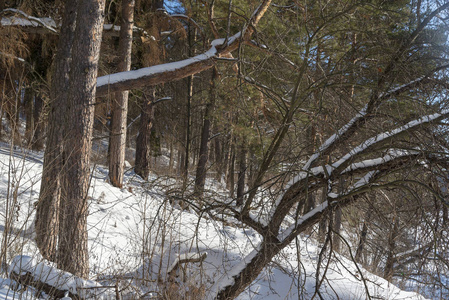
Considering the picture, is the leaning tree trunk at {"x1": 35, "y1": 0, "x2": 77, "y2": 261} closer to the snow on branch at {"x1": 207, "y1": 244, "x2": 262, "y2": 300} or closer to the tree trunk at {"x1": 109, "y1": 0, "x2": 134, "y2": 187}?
the snow on branch at {"x1": 207, "y1": 244, "x2": 262, "y2": 300}

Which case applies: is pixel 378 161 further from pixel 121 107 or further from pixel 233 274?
pixel 121 107

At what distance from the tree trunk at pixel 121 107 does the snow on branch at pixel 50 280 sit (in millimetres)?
4527

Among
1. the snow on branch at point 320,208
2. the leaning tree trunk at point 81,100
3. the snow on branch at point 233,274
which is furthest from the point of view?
the leaning tree trunk at point 81,100

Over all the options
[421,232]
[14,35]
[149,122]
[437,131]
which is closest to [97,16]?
[14,35]

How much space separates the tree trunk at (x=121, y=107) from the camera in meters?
7.87

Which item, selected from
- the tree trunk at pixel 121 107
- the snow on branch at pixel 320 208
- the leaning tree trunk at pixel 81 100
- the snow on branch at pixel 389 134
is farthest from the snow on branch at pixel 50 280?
the tree trunk at pixel 121 107

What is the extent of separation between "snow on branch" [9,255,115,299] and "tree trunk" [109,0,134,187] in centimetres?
453

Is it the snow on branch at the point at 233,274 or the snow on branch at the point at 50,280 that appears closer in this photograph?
the snow on branch at the point at 50,280

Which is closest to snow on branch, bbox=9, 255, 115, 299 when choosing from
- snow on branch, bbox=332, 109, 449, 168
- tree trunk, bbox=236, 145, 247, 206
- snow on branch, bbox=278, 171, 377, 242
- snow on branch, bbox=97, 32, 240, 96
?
tree trunk, bbox=236, 145, 247, 206

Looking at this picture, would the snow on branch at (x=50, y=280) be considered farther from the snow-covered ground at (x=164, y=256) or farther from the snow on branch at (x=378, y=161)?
the snow on branch at (x=378, y=161)

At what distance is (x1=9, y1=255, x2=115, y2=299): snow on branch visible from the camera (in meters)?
3.09

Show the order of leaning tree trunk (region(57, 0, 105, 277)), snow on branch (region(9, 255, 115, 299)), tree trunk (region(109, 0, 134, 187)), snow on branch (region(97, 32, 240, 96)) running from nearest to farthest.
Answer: snow on branch (region(9, 255, 115, 299))
leaning tree trunk (region(57, 0, 105, 277))
snow on branch (region(97, 32, 240, 96))
tree trunk (region(109, 0, 134, 187))

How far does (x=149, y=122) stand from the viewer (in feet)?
36.9

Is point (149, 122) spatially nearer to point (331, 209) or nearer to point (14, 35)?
point (14, 35)
